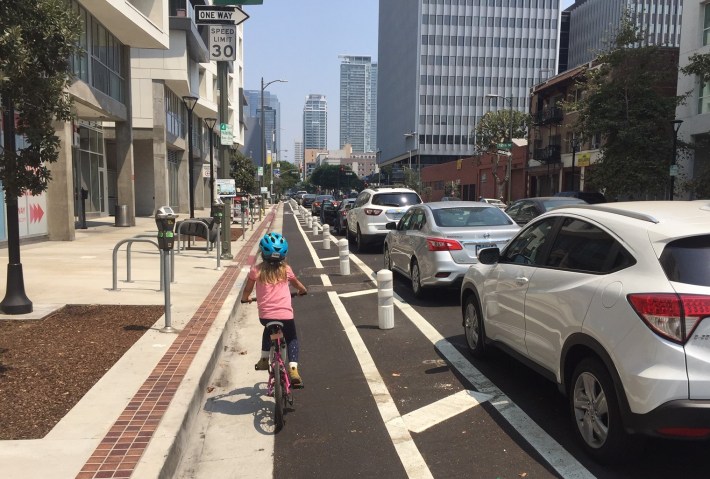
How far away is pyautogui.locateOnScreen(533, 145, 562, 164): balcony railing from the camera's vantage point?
4897 centimetres

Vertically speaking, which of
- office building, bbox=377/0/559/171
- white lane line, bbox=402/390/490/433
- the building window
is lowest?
white lane line, bbox=402/390/490/433

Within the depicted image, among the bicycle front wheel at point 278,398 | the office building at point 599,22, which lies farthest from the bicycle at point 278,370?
the office building at point 599,22

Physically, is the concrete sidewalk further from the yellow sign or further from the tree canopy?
the yellow sign

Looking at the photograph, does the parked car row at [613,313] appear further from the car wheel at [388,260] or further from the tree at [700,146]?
the tree at [700,146]

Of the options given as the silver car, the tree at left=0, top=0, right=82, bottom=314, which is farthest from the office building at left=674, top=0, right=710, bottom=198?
the tree at left=0, top=0, right=82, bottom=314

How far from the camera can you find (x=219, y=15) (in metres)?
13.6

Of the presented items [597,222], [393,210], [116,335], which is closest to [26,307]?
[116,335]

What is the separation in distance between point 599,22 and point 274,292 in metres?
120

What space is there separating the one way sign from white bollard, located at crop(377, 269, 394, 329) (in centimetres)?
901

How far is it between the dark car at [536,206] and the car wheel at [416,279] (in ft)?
16.6

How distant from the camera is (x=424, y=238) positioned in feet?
30.6

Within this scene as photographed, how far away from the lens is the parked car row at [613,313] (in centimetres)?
321

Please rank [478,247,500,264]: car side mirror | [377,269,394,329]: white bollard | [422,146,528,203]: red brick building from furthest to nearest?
[422,146,528,203]: red brick building → [377,269,394,329]: white bollard → [478,247,500,264]: car side mirror

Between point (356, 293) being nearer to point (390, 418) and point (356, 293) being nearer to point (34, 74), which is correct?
point (390, 418)
